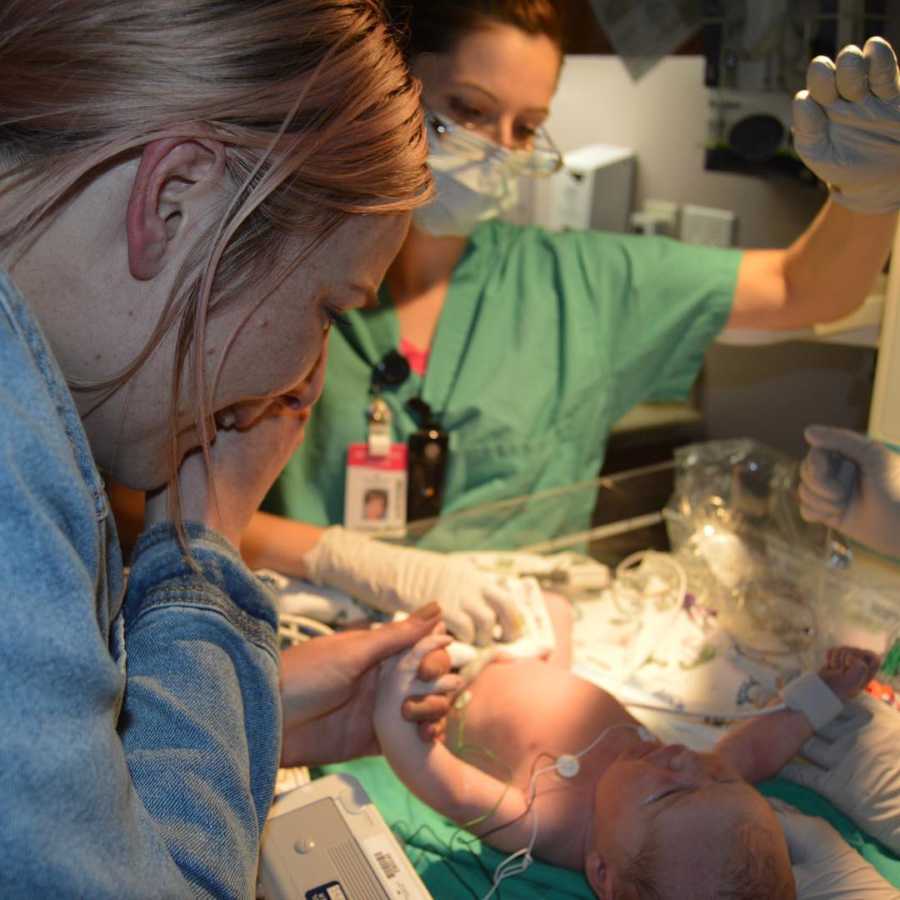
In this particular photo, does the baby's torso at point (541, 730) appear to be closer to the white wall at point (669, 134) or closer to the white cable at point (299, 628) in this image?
the white cable at point (299, 628)

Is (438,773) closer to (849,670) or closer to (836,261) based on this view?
(849,670)

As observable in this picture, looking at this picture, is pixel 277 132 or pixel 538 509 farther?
pixel 538 509

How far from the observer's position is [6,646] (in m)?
0.51

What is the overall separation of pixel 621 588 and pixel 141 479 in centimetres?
88

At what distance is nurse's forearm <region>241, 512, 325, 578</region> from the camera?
1.53 metres

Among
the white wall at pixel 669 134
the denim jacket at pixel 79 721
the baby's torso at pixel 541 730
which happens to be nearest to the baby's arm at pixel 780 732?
the baby's torso at pixel 541 730

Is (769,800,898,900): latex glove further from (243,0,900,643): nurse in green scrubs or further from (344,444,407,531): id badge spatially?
(344,444,407,531): id badge

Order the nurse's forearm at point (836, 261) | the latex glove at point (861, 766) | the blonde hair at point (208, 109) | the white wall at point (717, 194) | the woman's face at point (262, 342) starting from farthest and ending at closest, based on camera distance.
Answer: the white wall at point (717, 194) → the nurse's forearm at point (836, 261) → the latex glove at point (861, 766) → the woman's face at point (262, 342) → the blonde hair at point (208, 109)

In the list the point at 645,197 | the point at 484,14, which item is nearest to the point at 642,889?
the point at 484,14

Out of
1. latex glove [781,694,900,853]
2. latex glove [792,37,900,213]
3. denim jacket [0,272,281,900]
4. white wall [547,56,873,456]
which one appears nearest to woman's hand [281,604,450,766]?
denim jacket [0,272,281,900]

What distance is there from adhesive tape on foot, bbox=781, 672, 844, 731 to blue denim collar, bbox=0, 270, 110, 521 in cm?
93

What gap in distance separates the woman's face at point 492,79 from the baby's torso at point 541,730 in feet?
3.02

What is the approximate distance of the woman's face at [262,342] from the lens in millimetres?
788

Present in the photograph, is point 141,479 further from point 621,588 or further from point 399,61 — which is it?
point 621,588
